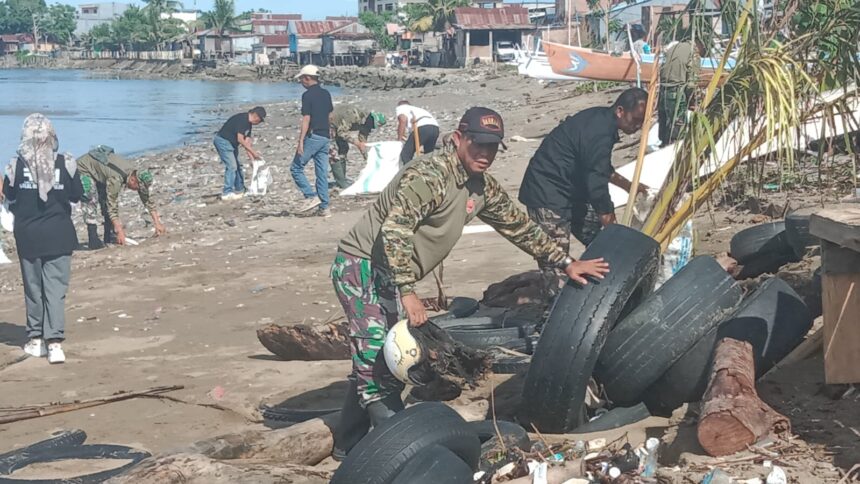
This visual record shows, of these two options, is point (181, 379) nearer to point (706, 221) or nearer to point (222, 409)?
point (222, 409)

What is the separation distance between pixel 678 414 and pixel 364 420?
1.53 metres

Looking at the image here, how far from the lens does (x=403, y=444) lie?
4.20 metres

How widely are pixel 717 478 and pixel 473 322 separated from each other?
3557 mm

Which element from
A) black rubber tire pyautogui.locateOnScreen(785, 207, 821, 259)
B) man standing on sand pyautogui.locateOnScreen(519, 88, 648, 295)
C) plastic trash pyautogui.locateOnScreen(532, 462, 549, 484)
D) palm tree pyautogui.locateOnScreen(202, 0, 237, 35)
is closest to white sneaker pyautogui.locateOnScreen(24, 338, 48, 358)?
man standing on sand pyautogui.locateOnScreen(519, 88, 648, 295)

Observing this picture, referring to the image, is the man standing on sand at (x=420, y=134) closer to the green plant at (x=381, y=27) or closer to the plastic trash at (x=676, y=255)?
the plastic trash at (x=676, y=255)

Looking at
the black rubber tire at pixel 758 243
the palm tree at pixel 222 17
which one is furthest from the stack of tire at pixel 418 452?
the palm tree at pixel 222 17

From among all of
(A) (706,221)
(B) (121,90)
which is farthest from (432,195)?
(B) (121,90)

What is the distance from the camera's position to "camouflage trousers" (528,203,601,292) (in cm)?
737

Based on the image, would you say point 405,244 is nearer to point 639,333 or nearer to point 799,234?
point 639,333

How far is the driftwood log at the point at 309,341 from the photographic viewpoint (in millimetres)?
7574

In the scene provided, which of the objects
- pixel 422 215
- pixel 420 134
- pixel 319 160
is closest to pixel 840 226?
pixel 422 215

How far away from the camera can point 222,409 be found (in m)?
6.67

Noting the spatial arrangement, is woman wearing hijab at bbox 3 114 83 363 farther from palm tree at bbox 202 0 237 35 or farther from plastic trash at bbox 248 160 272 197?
palm tree at bbox 202 0 237 35

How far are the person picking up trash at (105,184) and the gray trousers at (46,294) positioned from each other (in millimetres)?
5018
